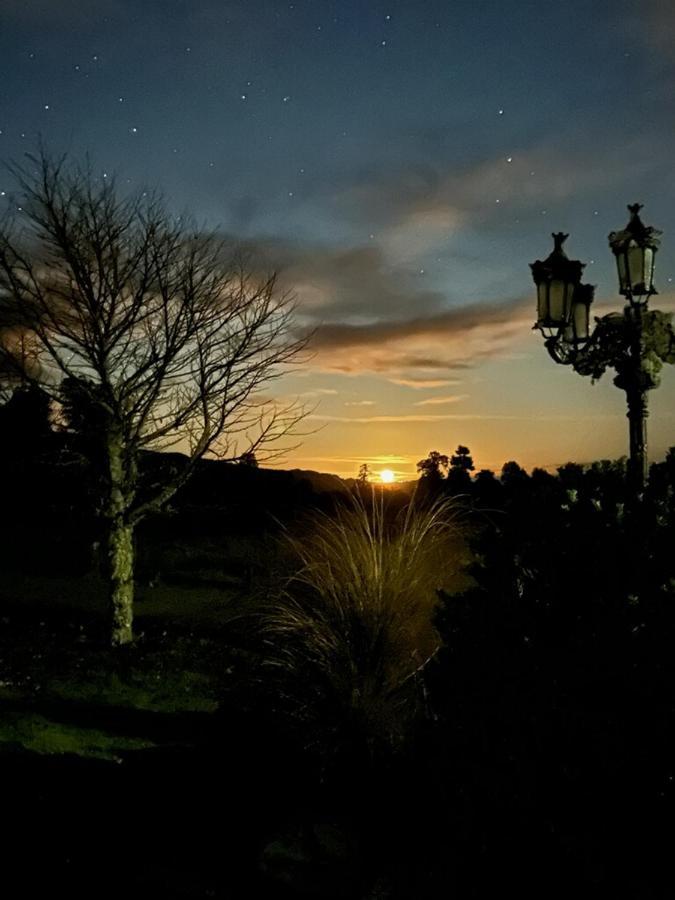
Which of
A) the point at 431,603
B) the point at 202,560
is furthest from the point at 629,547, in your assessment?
the point at 202,560

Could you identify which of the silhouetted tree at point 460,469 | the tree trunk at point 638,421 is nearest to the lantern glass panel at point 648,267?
the tree trunk at point 638,421

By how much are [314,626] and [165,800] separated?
5.53 feet

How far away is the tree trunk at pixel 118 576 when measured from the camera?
11.3 m

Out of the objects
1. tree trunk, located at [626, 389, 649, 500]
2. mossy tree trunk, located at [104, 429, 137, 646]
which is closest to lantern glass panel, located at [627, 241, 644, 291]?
tree trunk, located at [626, 389, 649, 500]

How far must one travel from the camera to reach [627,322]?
25.1 feet

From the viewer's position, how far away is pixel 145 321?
1087 centimetres

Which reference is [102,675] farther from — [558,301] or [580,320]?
[580,320]

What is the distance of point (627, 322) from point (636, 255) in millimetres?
605

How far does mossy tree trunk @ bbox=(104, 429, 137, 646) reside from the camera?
444 inches

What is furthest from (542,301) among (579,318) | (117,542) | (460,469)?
(460,469)

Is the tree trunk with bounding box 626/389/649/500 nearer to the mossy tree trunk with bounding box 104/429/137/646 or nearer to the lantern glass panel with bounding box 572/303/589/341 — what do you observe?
the lantern glass panel with bounding box 572/303/589/341

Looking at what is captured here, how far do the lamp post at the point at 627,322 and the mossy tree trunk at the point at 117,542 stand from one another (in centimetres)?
610

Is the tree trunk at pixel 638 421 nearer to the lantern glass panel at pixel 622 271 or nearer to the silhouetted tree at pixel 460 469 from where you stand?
the lantern glass panel at pixel 622 271

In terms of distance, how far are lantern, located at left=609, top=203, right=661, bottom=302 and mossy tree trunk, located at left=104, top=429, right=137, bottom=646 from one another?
22.2 ft
